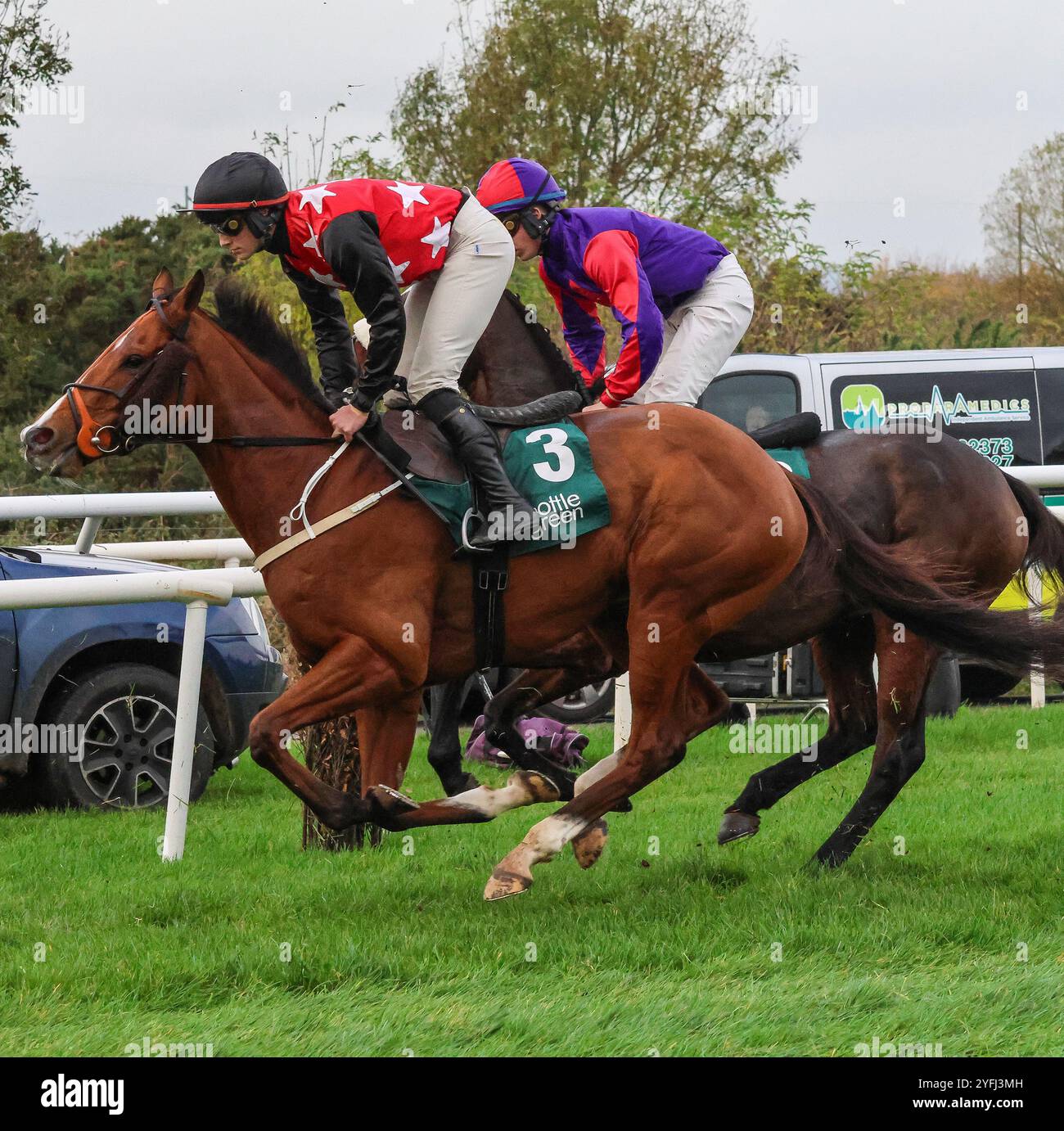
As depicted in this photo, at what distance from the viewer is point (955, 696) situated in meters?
10.2

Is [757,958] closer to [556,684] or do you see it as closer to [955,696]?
[556,684]

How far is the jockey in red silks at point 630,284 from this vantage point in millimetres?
5531

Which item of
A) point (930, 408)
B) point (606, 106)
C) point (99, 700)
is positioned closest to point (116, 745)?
point (99, 700)

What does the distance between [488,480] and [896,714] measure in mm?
2016

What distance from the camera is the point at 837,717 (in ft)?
20.7

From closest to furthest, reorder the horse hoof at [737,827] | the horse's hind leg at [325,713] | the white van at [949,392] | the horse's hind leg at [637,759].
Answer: the horse's hind leg at [325,713] → the horse's hind leg at [637,759] → the horse hoof at [737,827] → the white van at [949,392]

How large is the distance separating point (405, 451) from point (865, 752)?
4.32 meters

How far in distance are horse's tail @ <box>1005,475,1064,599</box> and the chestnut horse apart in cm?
119

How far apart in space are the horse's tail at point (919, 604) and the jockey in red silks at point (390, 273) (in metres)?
1.29

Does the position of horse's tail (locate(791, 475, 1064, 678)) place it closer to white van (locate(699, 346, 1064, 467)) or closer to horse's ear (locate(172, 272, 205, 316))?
horse's ear (locate(172, 272, 205, 316))
